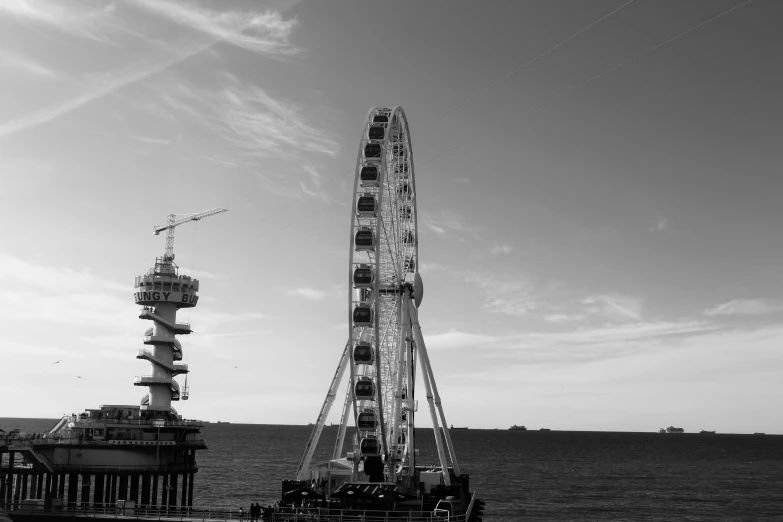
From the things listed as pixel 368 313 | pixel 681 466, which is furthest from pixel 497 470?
pixel 368 313

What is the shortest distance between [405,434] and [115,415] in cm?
3191

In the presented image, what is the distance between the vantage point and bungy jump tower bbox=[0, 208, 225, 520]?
2980 inches

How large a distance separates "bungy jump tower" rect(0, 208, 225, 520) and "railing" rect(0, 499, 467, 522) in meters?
2.28

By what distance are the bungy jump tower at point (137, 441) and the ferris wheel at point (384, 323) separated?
61.9 ft

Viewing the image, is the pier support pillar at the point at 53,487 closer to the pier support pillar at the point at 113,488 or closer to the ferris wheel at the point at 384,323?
the pier support pillar at the point at 113,488

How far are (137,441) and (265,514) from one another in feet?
93.2

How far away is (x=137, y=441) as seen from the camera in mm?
80500

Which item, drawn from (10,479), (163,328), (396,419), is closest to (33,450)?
(10,479)

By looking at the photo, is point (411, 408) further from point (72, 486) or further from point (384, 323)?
point (72, 486)

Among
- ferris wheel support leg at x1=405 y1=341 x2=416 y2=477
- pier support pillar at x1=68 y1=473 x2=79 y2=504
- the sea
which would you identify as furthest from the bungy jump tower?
ferris wheel support leg at x1=405 y1=341 x2=416 y2=477

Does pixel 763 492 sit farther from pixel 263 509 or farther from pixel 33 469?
pixel 33 469

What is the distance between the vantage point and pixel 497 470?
171 metres

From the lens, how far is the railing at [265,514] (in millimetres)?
56219

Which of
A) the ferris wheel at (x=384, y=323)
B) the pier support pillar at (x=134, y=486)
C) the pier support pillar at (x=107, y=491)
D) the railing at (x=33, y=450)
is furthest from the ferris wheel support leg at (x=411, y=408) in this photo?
the railing at (x=33, y=450)
